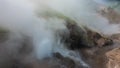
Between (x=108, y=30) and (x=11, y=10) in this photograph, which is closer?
(x=11, y=10)

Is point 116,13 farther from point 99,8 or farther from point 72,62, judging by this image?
point 72,62

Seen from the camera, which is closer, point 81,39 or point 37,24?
point 37,24

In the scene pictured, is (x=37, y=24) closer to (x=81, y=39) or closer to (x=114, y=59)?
(x=81, y=39)

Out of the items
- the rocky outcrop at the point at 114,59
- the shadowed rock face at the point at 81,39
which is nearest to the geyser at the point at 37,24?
the shadowed rock face at the point at 81,39

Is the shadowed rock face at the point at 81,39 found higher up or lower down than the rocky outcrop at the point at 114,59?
higher up

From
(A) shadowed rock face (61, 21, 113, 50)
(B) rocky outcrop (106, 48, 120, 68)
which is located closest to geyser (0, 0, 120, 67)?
(A) shadowed rock face (61, 21, 113, 50)

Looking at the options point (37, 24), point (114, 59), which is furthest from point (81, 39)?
point (114, 59)

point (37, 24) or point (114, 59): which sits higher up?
point (37, 24)

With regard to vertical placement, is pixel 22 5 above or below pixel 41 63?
above

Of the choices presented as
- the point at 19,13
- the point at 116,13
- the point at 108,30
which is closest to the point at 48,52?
the point at 19,13

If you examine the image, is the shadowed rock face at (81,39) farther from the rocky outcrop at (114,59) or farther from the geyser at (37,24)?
the rocky outcrop at (114,59)

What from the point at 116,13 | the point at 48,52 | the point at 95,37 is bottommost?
the point at 48,52
